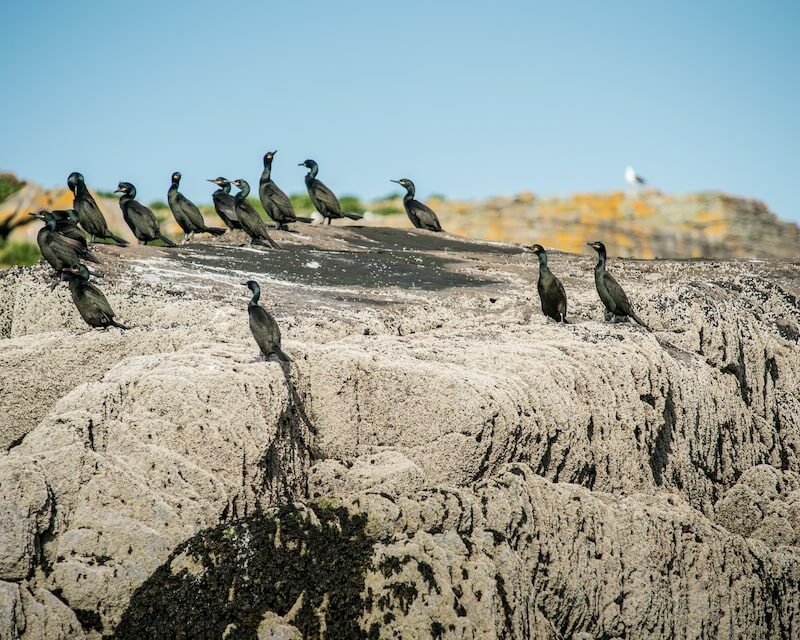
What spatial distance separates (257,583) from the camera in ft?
30.7

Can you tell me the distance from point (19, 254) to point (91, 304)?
471 inches

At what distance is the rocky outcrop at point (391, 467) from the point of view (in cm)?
940

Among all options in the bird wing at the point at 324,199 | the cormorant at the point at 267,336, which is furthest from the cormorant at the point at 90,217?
the cormorant at the point at 267,336

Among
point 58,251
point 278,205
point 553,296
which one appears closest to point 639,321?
point 553,296

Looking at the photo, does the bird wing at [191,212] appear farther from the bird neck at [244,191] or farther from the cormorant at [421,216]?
the cormorant at [421,216]

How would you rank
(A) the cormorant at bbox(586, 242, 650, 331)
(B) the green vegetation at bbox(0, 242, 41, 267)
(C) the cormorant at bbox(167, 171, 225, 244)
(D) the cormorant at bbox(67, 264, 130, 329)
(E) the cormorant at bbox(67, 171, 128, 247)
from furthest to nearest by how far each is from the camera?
(B) the green vegetation at bbox(0, 242, 41, 267), (C) the cormorant at bbox(167, 171, 225, 244), (E) the cormorant at bbox(67, 171, 128, 247), (A) the cormorant at bbox(586, 242, 650, 331), (D) the cormorant at bbox(67, 264, 130, 329)

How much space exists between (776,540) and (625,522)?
2.58m

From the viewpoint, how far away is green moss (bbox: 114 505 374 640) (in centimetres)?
909

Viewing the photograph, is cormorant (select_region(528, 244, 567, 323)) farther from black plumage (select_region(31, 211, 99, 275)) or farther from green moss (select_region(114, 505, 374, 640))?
black plumage (select_region(31, 211, 99, 275))

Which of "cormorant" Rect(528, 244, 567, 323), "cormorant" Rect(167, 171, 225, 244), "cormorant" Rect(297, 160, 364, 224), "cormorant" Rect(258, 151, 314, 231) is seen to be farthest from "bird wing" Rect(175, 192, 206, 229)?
"cormorant" Rect(528, 244, 567, 323)

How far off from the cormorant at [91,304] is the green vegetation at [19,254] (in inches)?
432

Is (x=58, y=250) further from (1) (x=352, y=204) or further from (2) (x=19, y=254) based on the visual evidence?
(1) (x=352, y=204)

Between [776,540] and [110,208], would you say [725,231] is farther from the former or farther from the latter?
[776,540]

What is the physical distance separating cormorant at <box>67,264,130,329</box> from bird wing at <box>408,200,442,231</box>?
10.5 m
